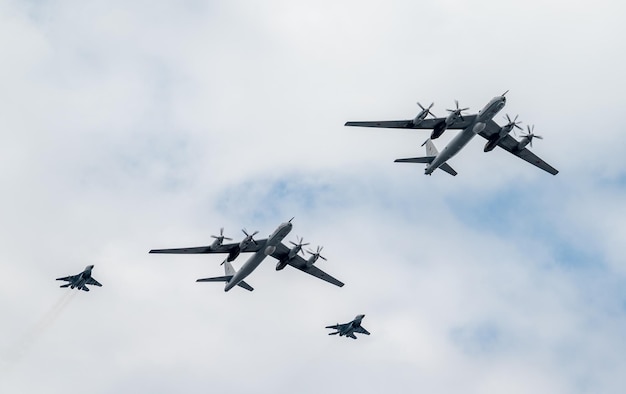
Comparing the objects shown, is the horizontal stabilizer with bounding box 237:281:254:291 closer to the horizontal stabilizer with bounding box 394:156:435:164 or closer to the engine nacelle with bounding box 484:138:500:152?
the horizontal stabilizer with bounding box 394:156:435:164

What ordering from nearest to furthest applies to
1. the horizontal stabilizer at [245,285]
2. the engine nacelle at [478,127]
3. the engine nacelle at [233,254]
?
the engine nacelle at [478,127] → the engine nacelle at [233,254] → the horizontal stabilizer at [245,285]

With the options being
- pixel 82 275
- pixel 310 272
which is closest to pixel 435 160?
pixel 310 272

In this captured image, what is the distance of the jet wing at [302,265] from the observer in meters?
150

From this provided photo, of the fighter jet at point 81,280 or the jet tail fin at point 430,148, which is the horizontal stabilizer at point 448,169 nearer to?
the jet tail fin at point 430,148

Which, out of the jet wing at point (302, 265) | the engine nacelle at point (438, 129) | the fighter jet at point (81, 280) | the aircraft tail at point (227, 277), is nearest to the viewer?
the engine nacelle at point (438, 129)

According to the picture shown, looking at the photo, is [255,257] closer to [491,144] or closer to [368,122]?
[368,122]

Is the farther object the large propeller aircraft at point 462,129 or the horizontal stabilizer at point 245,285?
the horizontal stabilizer at point 245,285

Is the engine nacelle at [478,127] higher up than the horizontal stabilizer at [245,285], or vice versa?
the engine nacelle at [478,127]

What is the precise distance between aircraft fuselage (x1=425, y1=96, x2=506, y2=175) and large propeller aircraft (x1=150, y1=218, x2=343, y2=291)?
23440 mm

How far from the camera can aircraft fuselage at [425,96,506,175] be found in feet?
437

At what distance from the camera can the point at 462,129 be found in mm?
139250

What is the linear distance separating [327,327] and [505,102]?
4586 centimetres

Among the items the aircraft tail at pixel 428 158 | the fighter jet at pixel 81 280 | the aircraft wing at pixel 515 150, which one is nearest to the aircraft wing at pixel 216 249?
the fighter jet at pixel 81 280

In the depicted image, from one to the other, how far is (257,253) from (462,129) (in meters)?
33.3
